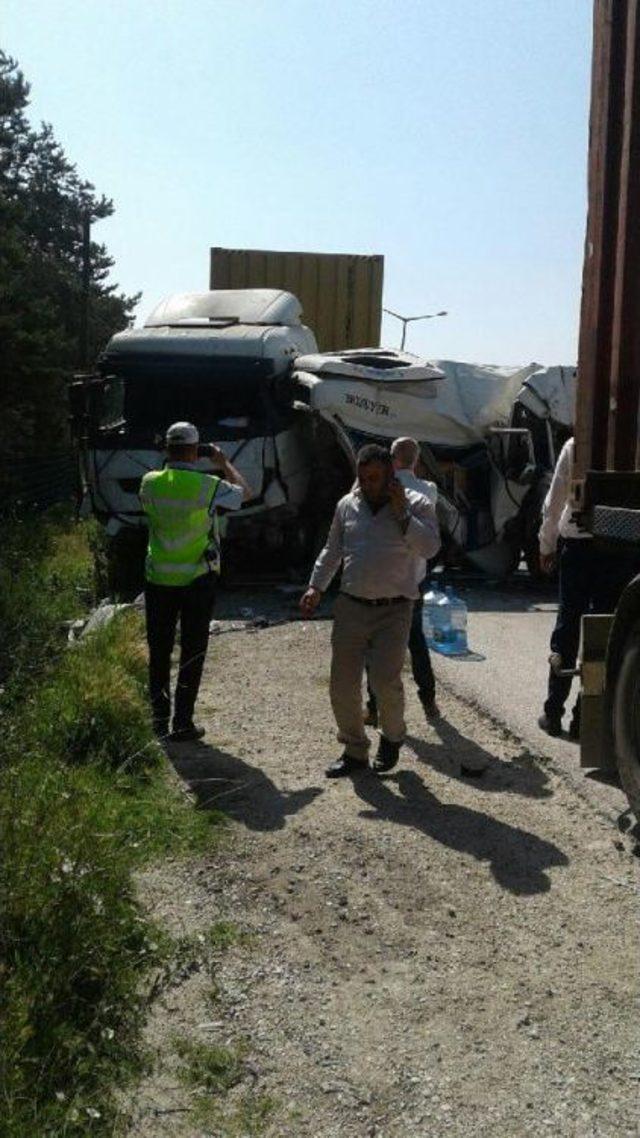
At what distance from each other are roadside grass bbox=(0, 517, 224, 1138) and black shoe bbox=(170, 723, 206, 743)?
21 centimetres

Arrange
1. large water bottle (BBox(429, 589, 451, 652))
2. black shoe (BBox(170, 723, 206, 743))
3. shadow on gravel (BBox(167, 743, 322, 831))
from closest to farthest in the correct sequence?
shadow on gravel (BBox(167, 743, 322, 831))
black shoe (BBox(170, 723, 206, 743))
large water bottle (BBox(429, 589, 451, 652))

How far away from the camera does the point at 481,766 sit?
6273 mm

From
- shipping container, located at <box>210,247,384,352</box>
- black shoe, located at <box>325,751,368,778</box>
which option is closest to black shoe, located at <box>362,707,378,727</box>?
black shoe, located at <box>325,751,368,778</box>

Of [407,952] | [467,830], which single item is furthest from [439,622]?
[407,952]

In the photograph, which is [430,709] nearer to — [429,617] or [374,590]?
[374,590]

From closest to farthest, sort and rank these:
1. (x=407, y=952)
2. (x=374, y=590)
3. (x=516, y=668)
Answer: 1. (x=407, y=952)
2. (x=374, y=590)
3. (x=516, y=668)

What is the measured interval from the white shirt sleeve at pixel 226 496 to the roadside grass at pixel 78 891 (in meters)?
1.17

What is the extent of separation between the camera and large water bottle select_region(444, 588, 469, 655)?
31.3 ft

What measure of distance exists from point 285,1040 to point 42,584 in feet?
29.4

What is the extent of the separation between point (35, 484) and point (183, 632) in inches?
592

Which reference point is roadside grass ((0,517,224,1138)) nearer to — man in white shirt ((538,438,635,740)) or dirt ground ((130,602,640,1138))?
dirt ground ((130,602,640,1138))

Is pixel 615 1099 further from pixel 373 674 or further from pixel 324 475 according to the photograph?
pixel 324 475

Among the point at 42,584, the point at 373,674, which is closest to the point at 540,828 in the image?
the point at 373,674

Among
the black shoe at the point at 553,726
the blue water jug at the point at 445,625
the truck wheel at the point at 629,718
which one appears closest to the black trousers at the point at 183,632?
the black shoe at the point at 553,726
